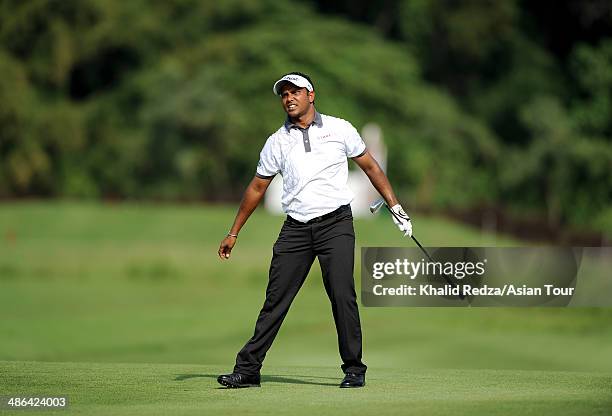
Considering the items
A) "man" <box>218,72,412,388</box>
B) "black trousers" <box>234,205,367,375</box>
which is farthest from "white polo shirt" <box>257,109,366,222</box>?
"black trousers" <box>234,205,367,375</box>

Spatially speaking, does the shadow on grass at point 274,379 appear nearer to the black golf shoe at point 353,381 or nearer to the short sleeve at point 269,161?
the black golf shoe at point 353,381

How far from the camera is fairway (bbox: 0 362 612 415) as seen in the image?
741 centimetres

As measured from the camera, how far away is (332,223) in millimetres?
8727

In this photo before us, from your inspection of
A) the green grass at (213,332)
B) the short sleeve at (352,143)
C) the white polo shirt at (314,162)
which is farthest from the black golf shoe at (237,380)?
the short sleeve at (352,143)

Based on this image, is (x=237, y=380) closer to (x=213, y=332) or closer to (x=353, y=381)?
(x=353, y=381)

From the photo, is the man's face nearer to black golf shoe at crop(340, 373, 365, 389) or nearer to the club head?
the club head

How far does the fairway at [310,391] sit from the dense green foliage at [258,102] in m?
35.4

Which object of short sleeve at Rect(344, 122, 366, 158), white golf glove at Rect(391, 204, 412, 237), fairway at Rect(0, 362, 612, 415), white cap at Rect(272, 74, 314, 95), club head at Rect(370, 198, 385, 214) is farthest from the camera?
club head at Rect(370, 198, 385, 214)

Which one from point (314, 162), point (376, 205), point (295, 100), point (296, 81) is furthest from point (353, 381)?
point (296, 81)

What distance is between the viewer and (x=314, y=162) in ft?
28.2

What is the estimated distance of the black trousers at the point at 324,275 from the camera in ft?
28.6

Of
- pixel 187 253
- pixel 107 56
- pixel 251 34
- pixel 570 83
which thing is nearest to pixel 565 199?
pixel 570 83

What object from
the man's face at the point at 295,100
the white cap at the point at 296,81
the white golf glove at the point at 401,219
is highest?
the white cap at the point at 296,81

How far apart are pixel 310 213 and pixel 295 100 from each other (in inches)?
29.2
